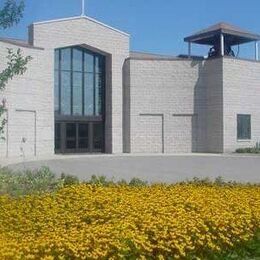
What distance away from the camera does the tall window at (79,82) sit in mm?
37938

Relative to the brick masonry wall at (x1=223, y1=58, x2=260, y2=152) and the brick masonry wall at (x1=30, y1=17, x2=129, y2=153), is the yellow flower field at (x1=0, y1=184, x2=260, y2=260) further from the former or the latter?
the brick masonry wall at (x1=223, y1=58, x2=260, y2=152)

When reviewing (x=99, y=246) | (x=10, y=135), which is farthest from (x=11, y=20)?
(x=10, y=135)

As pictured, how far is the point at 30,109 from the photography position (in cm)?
3475

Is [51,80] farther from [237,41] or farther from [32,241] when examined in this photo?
[32,241]

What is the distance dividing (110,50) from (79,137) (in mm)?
6436

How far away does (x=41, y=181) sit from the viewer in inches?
429

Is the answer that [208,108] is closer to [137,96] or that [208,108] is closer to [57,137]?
[137,96]

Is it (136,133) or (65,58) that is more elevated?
(65,58)

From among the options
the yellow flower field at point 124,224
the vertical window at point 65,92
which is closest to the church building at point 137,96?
the vertical window at point 65,92

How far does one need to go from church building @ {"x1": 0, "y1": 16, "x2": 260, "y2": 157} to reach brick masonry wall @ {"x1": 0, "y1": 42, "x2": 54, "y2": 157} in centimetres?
20

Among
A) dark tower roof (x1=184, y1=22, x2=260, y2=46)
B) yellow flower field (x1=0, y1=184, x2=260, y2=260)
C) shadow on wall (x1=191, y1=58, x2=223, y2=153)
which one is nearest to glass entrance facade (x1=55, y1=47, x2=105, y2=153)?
shadow on wall (x1=191, y1=58, x2=223, y2=153)

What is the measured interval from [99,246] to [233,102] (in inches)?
1412

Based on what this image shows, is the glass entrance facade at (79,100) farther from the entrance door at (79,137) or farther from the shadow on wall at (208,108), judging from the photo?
the shadow on wall at (208,108)

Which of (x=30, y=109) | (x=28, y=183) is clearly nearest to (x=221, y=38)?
(x=30, y=109)
